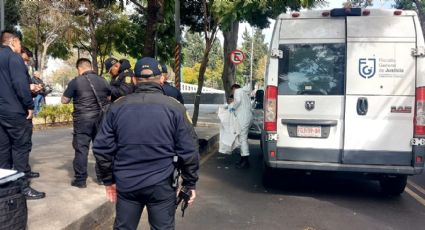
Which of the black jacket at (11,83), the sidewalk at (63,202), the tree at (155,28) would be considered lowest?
the sidewalk at (63,202)

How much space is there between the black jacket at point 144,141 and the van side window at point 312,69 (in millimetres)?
3343

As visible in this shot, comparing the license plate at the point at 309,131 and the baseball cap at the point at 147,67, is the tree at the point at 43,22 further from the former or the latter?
the baseball cap at the point at 147,67

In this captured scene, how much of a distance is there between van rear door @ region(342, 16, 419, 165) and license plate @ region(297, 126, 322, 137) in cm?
35

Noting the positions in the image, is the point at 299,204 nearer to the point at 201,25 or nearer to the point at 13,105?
the point at 13,105

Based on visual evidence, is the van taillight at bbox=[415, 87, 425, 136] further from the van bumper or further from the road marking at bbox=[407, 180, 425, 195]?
the road marking at bbox=[407, 180, 425, 195]

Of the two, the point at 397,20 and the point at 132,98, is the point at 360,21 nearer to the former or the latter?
the point at 397,20

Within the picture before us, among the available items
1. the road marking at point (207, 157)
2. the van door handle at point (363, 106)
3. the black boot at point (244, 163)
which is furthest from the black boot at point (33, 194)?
the road marking at point (207, 157)

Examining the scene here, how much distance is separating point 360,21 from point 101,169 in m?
4.38

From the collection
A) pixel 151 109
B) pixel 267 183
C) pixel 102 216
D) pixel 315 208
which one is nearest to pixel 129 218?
pixel 151 109

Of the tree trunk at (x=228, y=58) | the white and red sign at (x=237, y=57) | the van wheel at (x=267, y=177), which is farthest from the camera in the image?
the tree trunk at (x=228, y=58)

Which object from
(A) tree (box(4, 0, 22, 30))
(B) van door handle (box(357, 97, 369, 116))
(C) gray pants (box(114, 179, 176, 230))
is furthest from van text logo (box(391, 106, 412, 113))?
(A) tree (box(4, 0, 22, 30))

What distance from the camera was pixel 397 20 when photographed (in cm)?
604

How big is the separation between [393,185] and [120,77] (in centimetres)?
428

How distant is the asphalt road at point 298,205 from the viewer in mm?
5355
